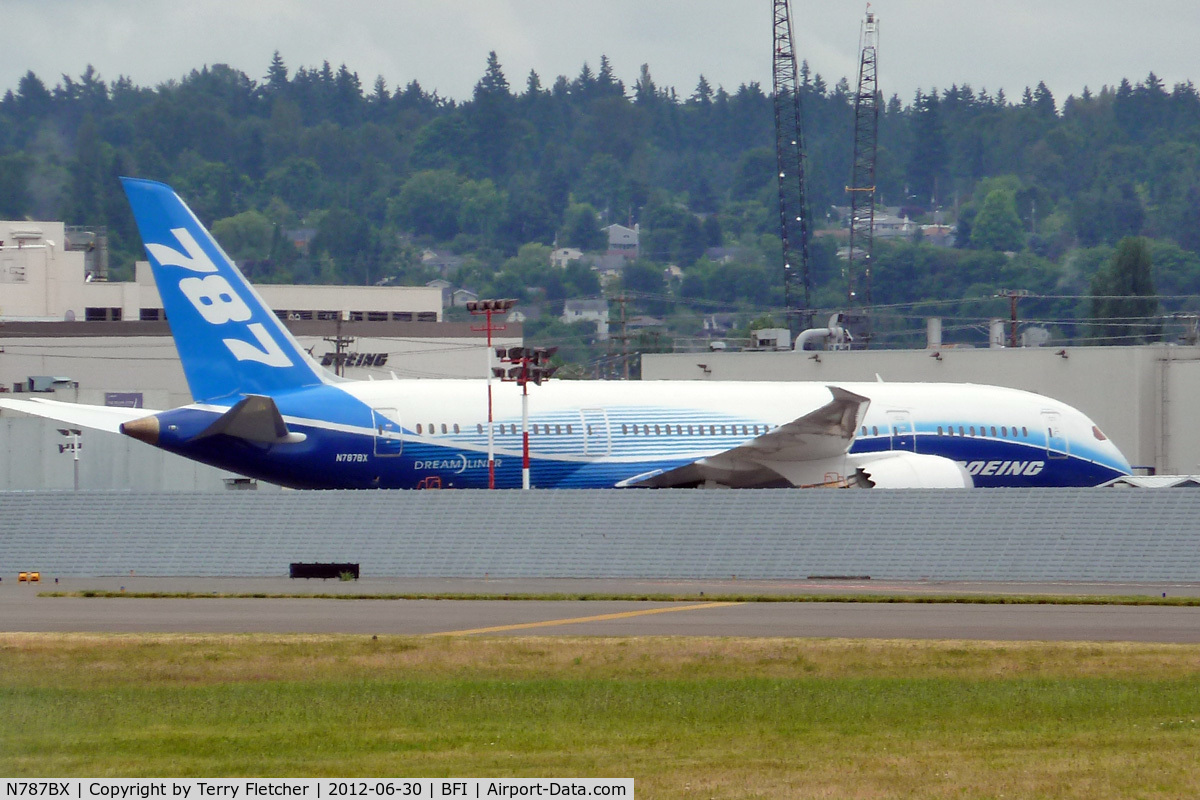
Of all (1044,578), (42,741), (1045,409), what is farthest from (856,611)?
(1045,409)

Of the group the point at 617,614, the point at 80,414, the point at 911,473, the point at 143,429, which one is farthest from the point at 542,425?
the point at 617,614

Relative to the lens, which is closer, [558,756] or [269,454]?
[558,756]

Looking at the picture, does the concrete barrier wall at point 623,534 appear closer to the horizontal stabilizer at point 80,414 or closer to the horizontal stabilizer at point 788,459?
the horizontal stabilizer at point 80,414

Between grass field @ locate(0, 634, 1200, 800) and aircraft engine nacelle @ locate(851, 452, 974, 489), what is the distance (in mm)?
17868

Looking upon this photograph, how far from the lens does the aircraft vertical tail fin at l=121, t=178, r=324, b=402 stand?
115 ft

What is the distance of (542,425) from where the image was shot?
125 ft

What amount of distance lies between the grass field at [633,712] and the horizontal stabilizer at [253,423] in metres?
12.1

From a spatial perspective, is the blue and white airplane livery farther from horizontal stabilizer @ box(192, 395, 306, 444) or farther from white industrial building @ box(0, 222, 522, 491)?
white industrial building @ box(0, 222, 522, 491)

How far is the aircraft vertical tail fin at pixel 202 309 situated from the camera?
Answer: 3506 centimetres

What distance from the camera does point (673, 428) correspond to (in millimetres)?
39656

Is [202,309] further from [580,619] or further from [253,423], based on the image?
[580,619]

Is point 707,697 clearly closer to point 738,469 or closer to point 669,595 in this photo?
point 669,595

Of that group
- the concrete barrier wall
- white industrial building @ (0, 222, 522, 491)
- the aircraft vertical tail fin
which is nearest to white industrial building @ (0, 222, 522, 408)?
white industrial building @ (0, 222, 522, 491)

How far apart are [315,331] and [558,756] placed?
78653 mm
